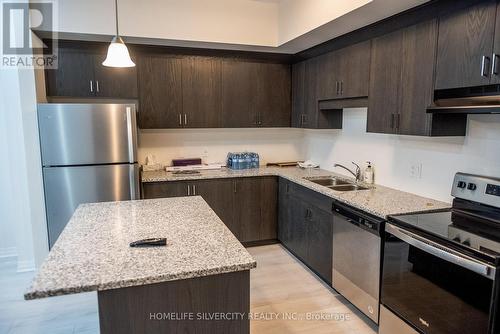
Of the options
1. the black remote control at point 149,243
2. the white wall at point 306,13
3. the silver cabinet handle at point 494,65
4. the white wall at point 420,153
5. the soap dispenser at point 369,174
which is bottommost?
the black remote control at point 149,243

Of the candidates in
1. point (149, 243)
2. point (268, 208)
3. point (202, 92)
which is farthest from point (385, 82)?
point (149, 243)

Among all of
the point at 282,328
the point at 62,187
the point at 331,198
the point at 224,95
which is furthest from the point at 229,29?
the point at 282,328

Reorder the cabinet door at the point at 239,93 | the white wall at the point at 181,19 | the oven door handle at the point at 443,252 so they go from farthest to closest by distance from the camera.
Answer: the cabinet door at the point at 239,93, the white wall at the point at 181,19, the oven door handle at the point at 443,252

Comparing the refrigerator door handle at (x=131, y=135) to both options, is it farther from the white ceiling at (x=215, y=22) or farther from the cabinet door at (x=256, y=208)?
the cabinet door at (x=256, y=208)

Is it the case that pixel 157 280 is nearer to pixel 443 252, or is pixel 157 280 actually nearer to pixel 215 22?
pixel 443 252

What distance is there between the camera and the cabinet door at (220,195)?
375 cm

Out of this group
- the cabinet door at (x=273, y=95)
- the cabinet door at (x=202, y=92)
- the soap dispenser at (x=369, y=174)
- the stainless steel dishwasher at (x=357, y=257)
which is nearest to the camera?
the stainless steel dishwasher at (x=357, y=257)

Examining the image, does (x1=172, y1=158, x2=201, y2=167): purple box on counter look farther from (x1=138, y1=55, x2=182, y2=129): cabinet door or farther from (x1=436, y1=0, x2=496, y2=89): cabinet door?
(x1=436, y1=0, x2=496, y2=89): cabinet door

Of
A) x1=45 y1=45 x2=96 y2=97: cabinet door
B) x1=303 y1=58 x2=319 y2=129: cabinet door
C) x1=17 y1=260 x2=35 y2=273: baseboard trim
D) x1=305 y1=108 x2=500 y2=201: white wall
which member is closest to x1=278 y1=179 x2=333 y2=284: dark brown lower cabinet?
x1=305 y1=108 x2=500 y2=201: white wall

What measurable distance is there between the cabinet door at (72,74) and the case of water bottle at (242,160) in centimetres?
182

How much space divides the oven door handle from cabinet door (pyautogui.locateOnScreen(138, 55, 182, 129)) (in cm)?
270

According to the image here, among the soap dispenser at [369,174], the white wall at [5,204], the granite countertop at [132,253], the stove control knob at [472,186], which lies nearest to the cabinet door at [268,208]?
the soap dispenser at [369,174]

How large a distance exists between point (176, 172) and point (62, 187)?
1208mm

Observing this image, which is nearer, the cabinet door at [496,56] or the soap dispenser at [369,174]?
the cabinet door at [496,56]
